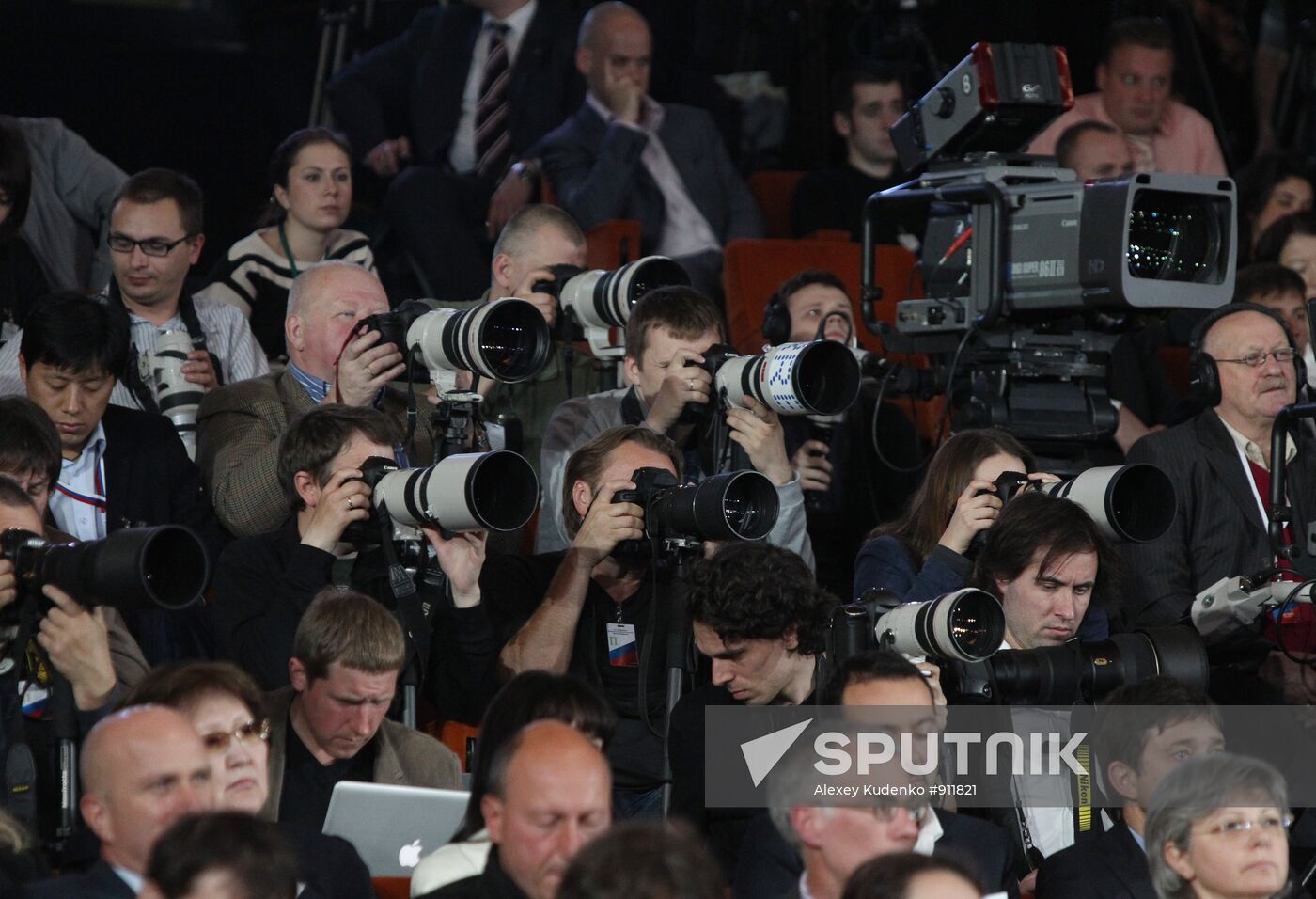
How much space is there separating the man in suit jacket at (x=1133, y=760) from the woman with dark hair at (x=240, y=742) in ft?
4.08

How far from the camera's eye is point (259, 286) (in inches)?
218

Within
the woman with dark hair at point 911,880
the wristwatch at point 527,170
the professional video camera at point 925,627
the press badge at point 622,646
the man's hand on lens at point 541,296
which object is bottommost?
the woman with dark hair at point 911,880

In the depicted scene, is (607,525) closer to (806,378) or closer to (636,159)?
(806,378)

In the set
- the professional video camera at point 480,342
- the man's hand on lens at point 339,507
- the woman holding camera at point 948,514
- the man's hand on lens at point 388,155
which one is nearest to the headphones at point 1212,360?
the woman holding camera at point 948,514

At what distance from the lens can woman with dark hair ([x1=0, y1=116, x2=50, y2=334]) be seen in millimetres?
4973

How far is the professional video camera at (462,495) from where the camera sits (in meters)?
3.54

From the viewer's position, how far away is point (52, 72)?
22.2ft

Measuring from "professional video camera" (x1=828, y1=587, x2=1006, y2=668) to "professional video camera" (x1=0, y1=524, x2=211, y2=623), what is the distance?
1.15 m

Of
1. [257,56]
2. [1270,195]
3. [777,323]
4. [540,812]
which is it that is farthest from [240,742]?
[1270,195]

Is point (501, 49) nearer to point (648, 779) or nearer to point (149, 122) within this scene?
point (149, 122)

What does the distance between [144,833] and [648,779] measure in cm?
133

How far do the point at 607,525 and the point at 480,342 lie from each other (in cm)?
43

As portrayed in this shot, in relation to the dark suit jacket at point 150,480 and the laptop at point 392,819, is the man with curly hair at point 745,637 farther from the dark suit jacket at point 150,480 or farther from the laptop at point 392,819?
the dark suit jacket at point 150,480

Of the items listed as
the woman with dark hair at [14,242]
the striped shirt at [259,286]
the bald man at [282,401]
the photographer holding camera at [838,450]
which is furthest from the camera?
the striped shirt at [259,286]
